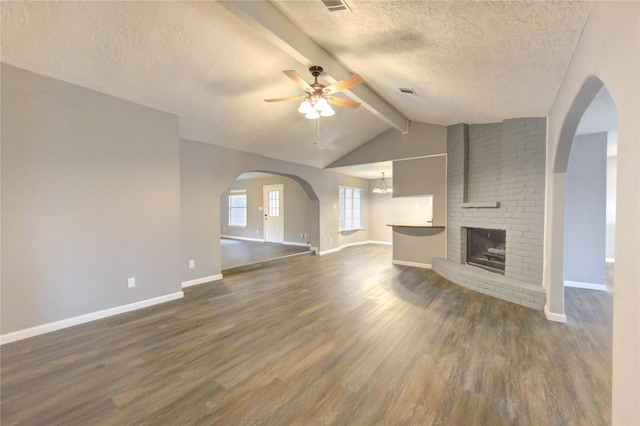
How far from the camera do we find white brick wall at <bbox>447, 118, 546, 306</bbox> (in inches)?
145

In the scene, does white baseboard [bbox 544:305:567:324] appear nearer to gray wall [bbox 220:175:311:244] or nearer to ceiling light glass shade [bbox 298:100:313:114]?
ceiling light glass shade [bbox 298:100:313:114]

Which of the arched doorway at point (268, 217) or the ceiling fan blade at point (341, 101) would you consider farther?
the arched doorway at point (268, 217)

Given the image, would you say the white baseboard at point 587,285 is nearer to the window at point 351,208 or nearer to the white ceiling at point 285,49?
the white ceiling at point 285,49

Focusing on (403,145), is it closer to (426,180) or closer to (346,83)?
(426,180)

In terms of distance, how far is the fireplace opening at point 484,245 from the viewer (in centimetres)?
471

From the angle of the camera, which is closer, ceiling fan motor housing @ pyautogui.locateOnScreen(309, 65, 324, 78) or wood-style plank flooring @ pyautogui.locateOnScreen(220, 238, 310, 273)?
ceiling fan motor housing @ pyautogui.locateOnScreen(309, 65, 324, 78)

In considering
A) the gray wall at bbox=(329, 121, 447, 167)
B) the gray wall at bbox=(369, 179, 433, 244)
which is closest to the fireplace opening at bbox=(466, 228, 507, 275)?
the gray wall at bbox=(329, 121, 447, 167)

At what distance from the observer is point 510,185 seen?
4012 mm

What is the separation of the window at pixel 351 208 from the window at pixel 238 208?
4.09 meters

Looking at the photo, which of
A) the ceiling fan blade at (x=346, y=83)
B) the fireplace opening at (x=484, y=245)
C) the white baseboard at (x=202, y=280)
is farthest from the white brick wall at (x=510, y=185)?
the white baseboard at (x=202, y=280)

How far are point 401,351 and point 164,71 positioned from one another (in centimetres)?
408

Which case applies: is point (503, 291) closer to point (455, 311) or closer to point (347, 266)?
point (455, 311)

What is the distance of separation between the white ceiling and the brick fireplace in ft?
1.59

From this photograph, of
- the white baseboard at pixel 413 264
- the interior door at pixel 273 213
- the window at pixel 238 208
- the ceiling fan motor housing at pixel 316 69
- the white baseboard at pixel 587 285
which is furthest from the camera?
the window at pixel 238 208
